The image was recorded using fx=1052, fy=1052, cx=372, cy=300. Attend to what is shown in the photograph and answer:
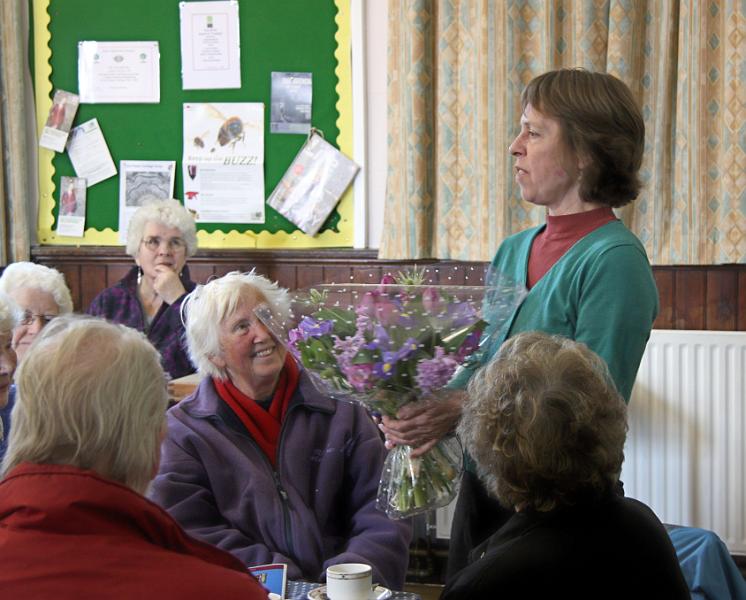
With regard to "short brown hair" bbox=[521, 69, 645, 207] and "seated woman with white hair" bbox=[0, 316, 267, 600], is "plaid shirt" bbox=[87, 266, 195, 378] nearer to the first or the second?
"short brown hair" bbox=[521, 69, 645, 207]

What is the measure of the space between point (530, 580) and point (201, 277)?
10.3ft

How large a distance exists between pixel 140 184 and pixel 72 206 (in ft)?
1.12

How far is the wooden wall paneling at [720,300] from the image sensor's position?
3.73m

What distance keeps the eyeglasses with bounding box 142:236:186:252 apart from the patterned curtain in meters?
0.84

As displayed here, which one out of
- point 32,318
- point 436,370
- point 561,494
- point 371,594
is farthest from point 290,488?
point 32,318

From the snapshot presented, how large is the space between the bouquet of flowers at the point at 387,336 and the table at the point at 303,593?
33cm

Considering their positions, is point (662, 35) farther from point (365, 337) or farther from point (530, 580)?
point (530, 580)

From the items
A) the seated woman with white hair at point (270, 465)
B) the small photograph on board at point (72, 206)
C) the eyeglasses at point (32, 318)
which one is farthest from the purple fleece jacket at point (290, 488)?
the small photograph on board at point (72, 206)

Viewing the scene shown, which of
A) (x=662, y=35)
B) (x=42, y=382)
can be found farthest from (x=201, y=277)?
(x=42, y=382)

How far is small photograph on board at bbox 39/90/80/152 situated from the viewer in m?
4.56

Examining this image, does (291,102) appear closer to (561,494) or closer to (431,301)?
(431,301)

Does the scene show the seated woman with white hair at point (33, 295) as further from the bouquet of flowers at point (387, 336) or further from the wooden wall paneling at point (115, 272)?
the bouquet of flowers at point (387, 336)

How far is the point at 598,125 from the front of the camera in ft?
6.79

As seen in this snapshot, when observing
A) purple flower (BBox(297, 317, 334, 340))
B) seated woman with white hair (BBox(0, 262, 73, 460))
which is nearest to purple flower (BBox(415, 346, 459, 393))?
purple flower (BBox(297, 317, 334, 340))
